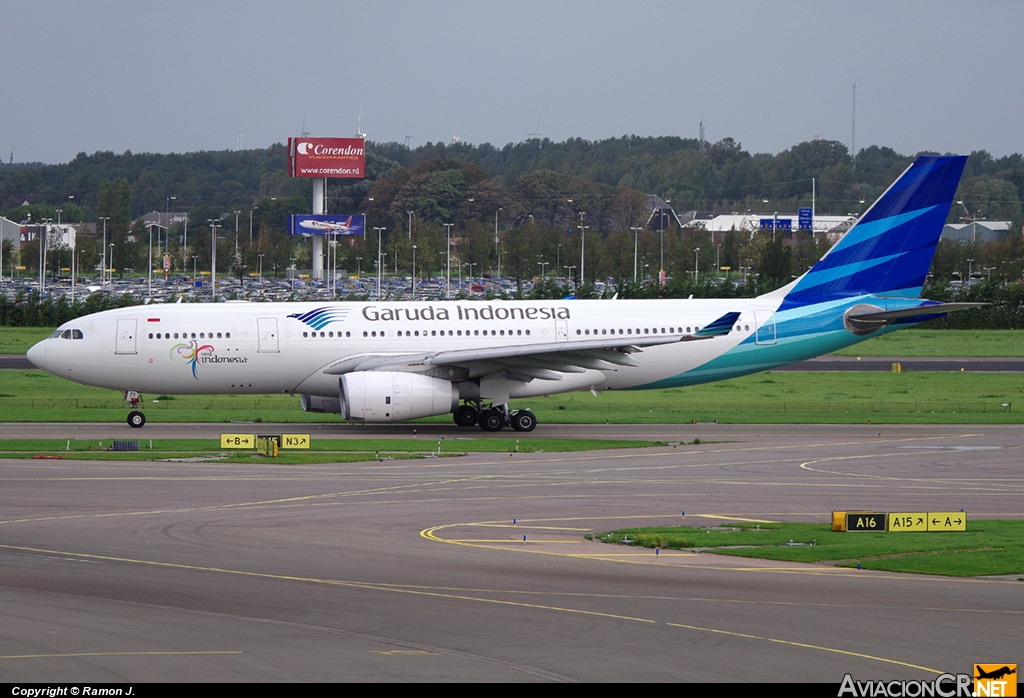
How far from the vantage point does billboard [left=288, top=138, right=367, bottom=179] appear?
7239 inches

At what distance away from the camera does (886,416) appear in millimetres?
46938

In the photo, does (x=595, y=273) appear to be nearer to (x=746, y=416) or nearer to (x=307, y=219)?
(x=307, y=219)

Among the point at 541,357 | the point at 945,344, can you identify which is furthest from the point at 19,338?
the point at 945,344

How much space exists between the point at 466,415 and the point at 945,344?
1900 inches

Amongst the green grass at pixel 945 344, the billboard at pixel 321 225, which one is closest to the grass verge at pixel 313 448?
the green grass at pixel 945 344

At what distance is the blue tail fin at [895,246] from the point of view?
147 ft

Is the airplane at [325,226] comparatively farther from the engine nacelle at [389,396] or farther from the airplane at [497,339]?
the engine nacelle at [389,396]

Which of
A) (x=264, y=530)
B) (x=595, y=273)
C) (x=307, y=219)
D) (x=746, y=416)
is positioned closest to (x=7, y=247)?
(x=307, y=219)

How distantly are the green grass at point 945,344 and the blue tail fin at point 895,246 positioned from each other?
1096 inches

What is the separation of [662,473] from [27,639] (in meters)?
20.1

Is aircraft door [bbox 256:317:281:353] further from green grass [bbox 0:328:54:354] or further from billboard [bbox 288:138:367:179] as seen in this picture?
billboard [bbox 288:138:367:179]

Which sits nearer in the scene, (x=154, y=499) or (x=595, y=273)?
(x=154, y=499)

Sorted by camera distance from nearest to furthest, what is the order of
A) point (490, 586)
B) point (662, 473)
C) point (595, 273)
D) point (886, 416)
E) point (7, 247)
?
1. point (490, 586)
2. point (662, 473)
3. point (886, 416)
4. point (595, 273)
5. point (7, 247)

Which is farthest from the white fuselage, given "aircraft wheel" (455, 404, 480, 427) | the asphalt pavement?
the asphalt pavement
